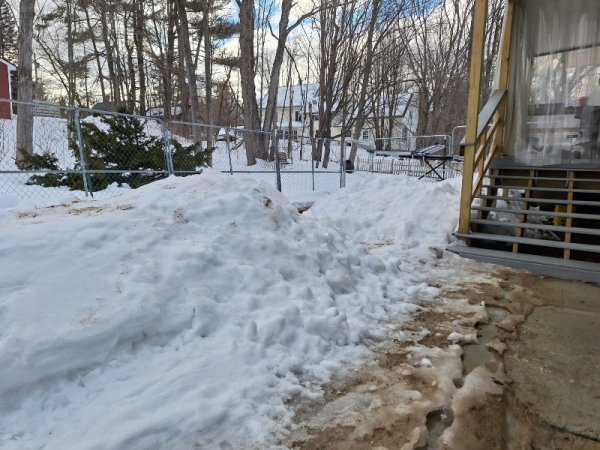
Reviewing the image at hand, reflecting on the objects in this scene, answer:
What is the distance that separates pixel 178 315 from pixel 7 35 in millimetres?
41295

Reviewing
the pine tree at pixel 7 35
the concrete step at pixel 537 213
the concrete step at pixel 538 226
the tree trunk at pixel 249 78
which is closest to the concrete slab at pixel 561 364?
the concrete step at pixel 538 226

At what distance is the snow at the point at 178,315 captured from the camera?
6.32 ft

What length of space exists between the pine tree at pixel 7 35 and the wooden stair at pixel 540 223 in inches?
1437

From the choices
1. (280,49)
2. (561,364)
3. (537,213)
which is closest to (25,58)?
(280,49)

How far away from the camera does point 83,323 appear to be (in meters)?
2.26

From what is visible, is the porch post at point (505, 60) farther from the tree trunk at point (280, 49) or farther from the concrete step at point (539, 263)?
the tree trunk at point (280, 49)

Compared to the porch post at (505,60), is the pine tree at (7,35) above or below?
above

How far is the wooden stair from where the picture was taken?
191 inches

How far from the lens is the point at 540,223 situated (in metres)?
5.82

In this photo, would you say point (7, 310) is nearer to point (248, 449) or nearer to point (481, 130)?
point (248, 449)

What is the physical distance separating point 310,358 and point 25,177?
317 inches

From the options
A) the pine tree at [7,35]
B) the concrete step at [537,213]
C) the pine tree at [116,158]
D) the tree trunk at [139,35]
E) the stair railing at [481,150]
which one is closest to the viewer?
the concrete step at [537,213]

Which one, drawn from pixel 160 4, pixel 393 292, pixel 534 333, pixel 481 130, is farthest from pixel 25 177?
pixel 160 4

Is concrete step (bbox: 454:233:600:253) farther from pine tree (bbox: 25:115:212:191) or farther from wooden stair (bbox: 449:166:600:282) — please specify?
pine tree (bbox: 25:115:212:191)
